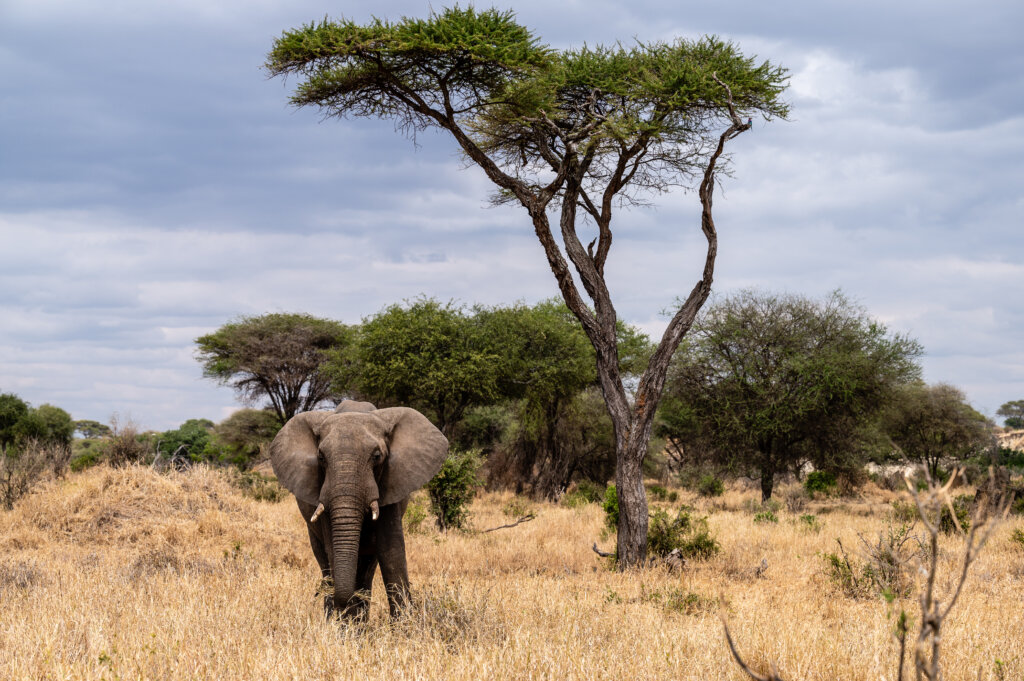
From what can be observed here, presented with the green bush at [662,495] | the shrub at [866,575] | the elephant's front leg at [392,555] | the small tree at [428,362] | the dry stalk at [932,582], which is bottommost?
the green bush at [662,495]

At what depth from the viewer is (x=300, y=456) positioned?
734 cm

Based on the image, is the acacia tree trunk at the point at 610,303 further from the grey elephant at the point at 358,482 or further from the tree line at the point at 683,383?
the tree line at the point at 683,383

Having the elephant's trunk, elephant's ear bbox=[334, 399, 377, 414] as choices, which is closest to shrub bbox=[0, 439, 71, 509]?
elephant's ear bbox=[334, 399, 377, 414]

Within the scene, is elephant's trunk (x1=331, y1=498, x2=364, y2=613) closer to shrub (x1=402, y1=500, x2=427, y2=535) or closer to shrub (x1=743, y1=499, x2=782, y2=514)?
shrub (x1=402, y1=500, x2=427, y2=535)

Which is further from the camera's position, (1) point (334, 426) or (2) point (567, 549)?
(2) point (567, 549)

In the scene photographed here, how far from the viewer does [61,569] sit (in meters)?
10.3

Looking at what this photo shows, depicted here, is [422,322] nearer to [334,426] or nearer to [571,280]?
[571,280]

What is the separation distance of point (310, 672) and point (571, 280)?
8313 mm

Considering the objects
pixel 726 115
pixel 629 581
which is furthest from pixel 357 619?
pixel 726 115

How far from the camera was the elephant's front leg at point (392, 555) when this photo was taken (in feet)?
24.4

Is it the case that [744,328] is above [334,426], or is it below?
above

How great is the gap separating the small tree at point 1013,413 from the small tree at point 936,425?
184 feet

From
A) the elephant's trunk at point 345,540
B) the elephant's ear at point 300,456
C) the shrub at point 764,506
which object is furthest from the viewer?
the shrub at point 764,506

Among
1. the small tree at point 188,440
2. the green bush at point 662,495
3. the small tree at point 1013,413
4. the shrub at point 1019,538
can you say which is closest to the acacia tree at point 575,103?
the shrub at point 1019,538
